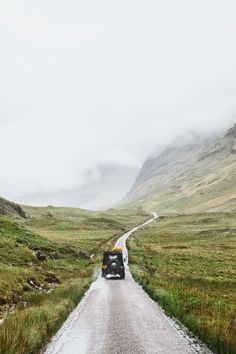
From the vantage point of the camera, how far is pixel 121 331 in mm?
20078

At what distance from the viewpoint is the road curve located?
1666 cm

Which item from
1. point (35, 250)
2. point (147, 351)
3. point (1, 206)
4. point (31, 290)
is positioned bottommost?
point (147, 351)

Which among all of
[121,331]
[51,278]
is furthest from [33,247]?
[121,331]

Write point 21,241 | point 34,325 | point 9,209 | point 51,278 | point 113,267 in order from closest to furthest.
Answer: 1. point 34,325
2. point 51,278
3. point 113,267
4. point 21,241
5. point 9,209

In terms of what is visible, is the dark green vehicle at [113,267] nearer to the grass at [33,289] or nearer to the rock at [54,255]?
the grass at [33,289]

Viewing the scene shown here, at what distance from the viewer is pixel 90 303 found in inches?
1220

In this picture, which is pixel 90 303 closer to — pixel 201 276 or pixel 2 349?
pixel 2 349

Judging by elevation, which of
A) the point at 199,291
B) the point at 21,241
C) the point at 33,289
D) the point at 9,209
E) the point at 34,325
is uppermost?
the point at 9,209

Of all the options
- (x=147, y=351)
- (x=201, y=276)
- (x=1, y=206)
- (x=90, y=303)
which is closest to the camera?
(x=147, y=351)

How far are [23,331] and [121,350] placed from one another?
3635 millimetres

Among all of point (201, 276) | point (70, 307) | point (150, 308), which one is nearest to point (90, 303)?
point (70, 307)

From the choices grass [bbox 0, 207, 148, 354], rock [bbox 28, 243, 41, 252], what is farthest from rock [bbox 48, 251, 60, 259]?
rock [bbox 28, 243, 41, 252]

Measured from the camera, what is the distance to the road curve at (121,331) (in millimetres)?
16656

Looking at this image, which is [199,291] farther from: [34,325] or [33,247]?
[33,247]
